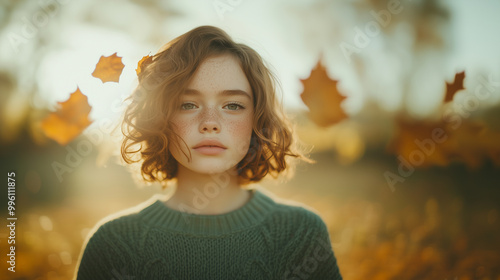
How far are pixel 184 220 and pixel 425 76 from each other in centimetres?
332

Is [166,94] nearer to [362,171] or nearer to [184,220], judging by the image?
[184,220]

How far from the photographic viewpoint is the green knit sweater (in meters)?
1.51

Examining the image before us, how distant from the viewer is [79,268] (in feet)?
5.24

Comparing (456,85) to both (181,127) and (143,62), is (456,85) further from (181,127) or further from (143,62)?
(143,62)

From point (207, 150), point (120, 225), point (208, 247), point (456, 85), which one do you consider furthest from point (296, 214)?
point (456, 85)

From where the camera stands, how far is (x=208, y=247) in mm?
1520

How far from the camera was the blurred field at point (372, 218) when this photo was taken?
322cm

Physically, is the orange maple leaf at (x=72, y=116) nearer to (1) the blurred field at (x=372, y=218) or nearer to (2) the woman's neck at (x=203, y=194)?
(2) the woman's neck at (x=203, y=194)

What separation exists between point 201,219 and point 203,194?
11cm

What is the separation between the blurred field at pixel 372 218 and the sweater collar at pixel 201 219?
62 cm

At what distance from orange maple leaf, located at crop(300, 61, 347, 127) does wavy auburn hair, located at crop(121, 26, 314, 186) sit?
32.1 inches

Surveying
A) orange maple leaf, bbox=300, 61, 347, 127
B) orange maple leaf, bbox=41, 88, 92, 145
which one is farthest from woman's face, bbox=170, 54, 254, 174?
orange maple leaf, bbox=300, 61, 347, 127
